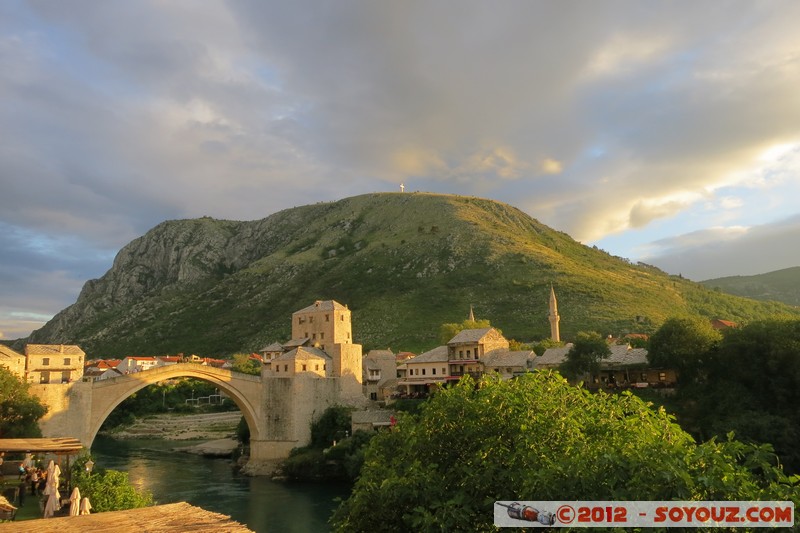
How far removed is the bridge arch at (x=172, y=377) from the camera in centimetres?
3438

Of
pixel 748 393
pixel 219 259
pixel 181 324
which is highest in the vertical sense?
pixel 219 259

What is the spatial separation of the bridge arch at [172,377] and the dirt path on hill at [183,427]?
53.2 ft

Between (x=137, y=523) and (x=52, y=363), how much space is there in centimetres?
3946

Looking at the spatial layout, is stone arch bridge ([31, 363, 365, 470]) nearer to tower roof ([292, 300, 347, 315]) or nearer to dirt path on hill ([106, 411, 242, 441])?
tower roof ([292, 300, 347, 315])

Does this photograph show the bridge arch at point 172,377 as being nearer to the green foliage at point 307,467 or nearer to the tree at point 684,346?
the green foliage at point 307,467

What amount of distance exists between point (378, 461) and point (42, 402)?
26577 mm

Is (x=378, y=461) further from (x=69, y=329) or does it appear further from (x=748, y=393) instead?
(x=69, y=329)

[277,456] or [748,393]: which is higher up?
[748,393]

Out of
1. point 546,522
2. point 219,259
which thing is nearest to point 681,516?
point 546,522

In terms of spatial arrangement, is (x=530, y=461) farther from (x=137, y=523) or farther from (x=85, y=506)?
(x=85, y=506)

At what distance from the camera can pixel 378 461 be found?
45.3 feet

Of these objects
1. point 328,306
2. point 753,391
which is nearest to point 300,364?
point 328,306

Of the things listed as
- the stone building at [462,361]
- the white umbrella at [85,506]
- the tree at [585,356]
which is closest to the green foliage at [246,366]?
the stone building at [462,361]

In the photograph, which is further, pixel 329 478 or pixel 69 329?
pixel 69 329
